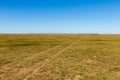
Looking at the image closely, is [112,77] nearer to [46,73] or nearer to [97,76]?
[97,76]

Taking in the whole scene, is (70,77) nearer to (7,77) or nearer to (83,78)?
(83,78)

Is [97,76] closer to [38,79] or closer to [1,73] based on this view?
[38,79]

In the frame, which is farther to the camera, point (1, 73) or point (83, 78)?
point (1, 73)

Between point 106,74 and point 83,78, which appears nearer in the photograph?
point 83,78

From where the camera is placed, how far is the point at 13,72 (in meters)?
12.8

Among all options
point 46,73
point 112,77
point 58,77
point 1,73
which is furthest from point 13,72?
point 112,77

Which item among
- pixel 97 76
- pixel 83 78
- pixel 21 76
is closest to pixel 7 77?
pixel 21 76

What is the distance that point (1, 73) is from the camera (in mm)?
12438

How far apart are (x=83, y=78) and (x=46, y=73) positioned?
2738 mm

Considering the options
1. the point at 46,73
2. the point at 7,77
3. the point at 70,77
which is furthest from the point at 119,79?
the point at 7,77

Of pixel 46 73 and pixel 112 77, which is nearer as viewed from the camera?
pixel 112 77

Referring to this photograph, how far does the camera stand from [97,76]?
12.0 m

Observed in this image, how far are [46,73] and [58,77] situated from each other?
1385 mm

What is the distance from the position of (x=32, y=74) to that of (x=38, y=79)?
3.82 ft
